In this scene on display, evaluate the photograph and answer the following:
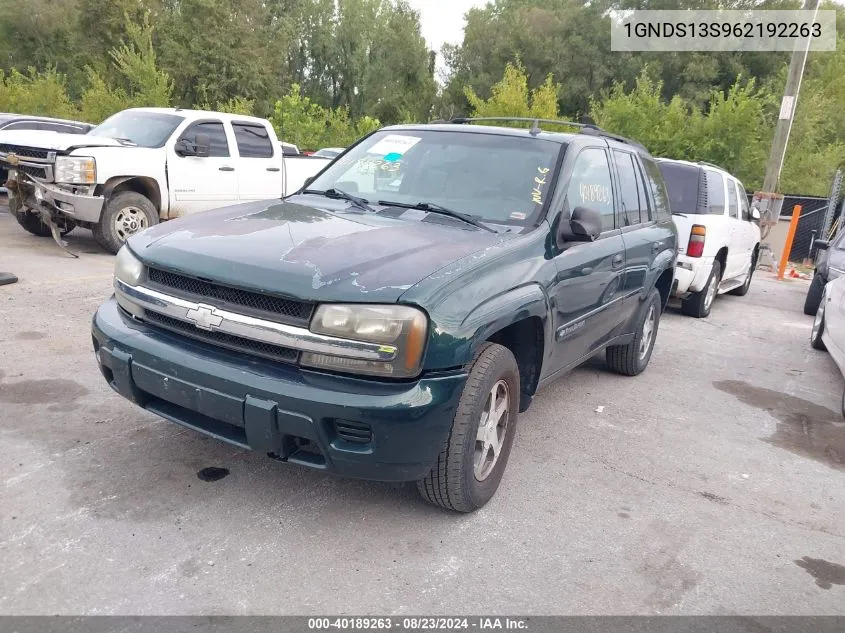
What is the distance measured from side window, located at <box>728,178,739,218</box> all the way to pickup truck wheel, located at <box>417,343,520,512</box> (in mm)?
6650

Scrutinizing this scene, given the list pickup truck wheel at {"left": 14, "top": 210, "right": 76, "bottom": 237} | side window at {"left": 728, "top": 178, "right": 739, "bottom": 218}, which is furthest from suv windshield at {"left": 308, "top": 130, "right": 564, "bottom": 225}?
pickup truck wheel at {"left": 14, "top": 210, "right": 76, "bottom": 237}

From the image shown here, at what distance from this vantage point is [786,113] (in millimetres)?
13789

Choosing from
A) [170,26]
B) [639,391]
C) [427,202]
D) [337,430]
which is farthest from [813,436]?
[170,26]

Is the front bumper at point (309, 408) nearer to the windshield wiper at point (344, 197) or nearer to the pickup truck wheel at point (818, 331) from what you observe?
the windshield wiper at point (344, 197)

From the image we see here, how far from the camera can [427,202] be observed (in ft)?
12.5

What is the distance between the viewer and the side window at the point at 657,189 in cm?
544

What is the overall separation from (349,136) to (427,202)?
1912 centimetres

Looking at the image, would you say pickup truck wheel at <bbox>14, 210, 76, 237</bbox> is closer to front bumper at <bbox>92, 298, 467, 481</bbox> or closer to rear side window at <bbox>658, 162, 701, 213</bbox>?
front bumper at <bbox>92, 298, 467, 481</bbox>

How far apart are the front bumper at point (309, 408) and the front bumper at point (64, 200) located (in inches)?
236

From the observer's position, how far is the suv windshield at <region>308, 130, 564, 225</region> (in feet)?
12.3

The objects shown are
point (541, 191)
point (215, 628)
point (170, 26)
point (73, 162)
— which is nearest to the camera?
point (215, 628)

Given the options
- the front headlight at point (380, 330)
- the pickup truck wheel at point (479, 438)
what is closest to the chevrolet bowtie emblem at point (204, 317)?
the front headlight at point (380, 330)

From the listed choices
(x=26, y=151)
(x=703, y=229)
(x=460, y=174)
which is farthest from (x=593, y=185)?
(x=26, y=151)

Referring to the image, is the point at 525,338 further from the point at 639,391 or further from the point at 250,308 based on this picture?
the point at 639,391
